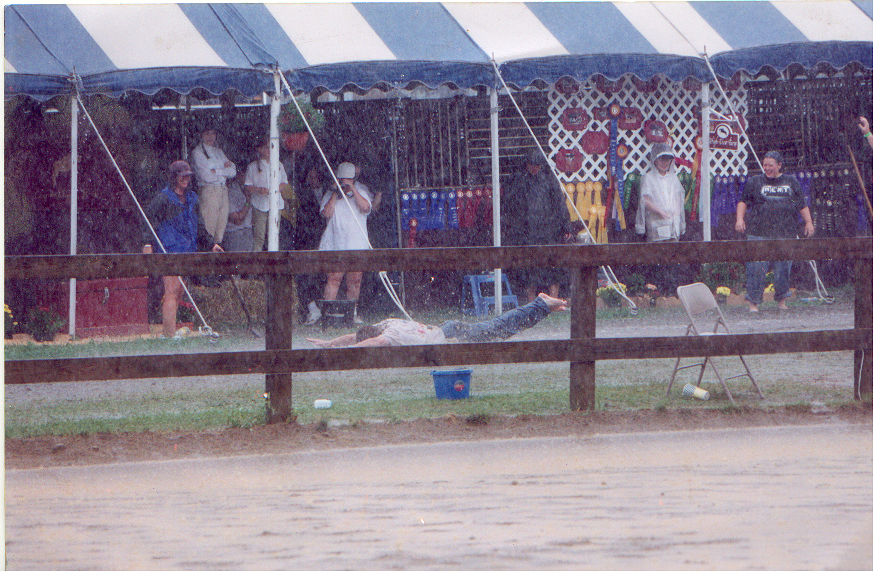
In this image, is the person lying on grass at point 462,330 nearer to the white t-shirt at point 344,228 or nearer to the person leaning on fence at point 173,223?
the person leaning on fence at point 173,223

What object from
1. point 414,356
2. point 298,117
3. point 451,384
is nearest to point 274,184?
point 298,117

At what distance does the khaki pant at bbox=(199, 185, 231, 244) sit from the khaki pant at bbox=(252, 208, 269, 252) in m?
0.38

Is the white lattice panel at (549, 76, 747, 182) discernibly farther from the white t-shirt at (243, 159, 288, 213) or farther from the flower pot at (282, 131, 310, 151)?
the white t-shirt at (243, 159, 288, 213)

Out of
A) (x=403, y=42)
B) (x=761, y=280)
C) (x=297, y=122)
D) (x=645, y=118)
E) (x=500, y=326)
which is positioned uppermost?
(x=403, y=42)

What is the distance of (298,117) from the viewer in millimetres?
8531

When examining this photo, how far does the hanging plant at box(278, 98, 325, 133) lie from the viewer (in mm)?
8484

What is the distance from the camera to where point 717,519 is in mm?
3330

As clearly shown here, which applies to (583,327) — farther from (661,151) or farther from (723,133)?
(723,133)

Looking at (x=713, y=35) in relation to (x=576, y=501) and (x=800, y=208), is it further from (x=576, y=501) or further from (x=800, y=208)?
(x=576, y=501)

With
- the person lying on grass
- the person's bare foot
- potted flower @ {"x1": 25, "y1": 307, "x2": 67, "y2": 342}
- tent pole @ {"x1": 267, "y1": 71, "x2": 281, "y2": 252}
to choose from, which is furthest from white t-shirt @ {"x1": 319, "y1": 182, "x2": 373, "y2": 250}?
the person's bare foot

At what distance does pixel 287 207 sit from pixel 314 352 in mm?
4787

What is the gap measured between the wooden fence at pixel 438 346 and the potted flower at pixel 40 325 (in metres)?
3.83

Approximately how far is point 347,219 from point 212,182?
4.40 ft

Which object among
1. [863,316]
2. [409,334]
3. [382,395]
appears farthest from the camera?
[409,334]
